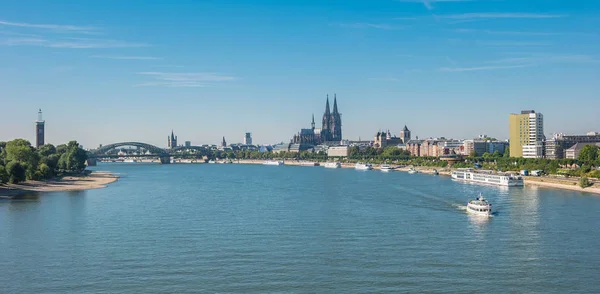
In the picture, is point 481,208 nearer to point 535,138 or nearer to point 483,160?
point 483,160

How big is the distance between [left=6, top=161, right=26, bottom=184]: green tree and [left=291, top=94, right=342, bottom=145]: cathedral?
397 feet

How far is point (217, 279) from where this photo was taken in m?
17.1

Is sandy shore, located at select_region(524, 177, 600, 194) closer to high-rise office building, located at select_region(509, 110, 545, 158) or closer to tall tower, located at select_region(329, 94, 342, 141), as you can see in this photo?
high-rise office building, located at select_region(509, 110, 545, 158)

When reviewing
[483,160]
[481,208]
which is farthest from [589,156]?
[481,208]

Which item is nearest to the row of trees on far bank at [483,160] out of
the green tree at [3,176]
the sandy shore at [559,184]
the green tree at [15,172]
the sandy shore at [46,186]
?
the sandy shore at [559,184]

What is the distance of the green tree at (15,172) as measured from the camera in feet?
149

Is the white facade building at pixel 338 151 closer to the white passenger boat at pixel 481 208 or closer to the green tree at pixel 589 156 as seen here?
the green tree at pixel 589 156

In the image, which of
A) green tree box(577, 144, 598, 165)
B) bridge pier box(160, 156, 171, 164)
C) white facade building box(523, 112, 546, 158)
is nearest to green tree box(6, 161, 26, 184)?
green tree box(577, 144, 598, 165)

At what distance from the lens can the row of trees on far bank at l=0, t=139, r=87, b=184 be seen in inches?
1810

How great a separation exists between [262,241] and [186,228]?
443 centimetres

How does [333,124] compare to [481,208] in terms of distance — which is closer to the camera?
[481,208]

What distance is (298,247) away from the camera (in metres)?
21.3

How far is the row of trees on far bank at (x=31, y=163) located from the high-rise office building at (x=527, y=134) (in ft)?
180

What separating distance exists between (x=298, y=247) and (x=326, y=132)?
481 feet
